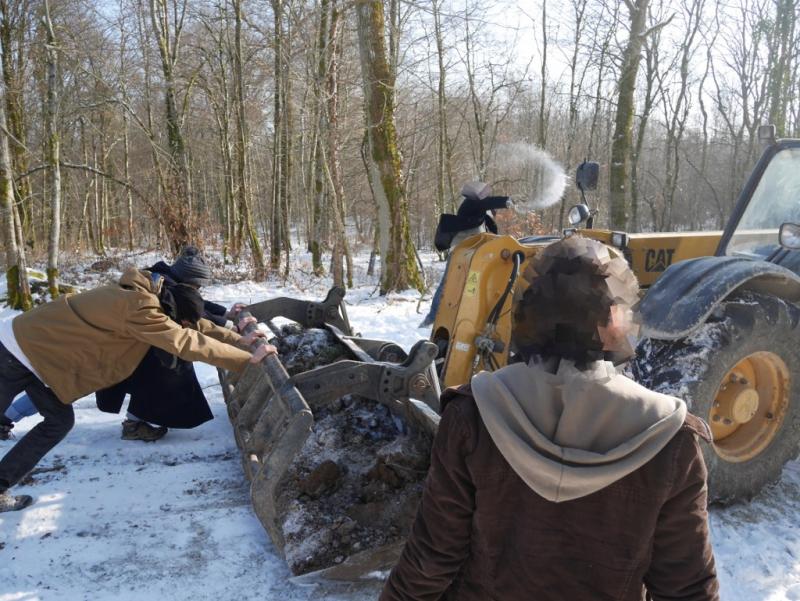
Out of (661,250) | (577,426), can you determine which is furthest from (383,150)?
(577,426)

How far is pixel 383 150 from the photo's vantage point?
10.4m

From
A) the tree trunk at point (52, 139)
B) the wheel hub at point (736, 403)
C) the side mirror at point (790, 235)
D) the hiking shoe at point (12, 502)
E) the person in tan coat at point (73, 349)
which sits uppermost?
the tree trunk at point (52, 139)

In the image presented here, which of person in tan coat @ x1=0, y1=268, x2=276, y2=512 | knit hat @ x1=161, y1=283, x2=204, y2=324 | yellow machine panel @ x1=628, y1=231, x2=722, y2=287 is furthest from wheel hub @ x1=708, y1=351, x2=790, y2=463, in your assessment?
knit hat @ x1=161, y1=283, x2=204, y2=324

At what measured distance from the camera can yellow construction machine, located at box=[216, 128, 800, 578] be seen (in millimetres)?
3092

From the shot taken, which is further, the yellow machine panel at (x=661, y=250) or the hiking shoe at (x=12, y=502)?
the yellow machine panel at (x=661, y=250)

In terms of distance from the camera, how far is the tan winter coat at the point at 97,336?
3.52 m

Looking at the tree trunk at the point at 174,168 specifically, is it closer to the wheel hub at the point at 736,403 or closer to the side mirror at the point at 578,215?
the side mirror at the point at 578,215

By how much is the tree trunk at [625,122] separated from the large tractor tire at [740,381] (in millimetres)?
9387

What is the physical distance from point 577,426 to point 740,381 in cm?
264

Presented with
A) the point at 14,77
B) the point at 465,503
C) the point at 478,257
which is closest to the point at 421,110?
the point at 14,77

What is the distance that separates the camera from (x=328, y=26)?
10.3m

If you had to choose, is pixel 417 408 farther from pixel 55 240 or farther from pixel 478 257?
pixel 55 240

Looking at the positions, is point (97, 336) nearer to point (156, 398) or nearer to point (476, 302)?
point (156, 398)

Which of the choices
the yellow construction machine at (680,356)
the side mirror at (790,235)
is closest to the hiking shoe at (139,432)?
the yellow construction machine at (680,356)
